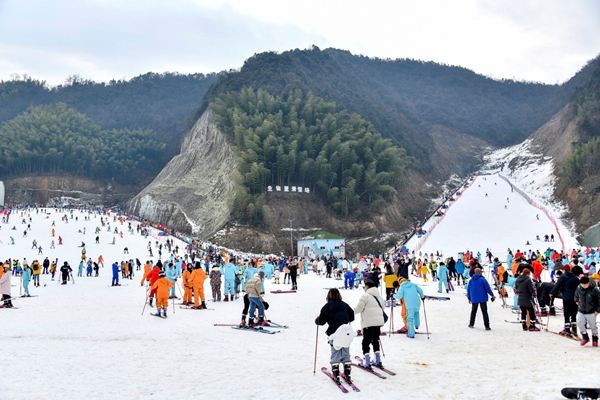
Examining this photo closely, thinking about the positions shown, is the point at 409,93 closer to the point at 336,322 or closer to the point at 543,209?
the point at 543,209

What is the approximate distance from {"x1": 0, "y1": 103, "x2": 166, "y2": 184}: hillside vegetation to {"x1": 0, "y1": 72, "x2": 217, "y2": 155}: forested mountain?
47.9ft

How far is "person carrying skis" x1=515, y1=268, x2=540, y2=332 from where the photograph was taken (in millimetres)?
10516

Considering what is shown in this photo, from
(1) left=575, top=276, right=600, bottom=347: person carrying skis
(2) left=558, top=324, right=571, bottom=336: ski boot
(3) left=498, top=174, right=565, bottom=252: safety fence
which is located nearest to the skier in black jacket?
(2) left=558, top=324, right=571, bottom=336: ski boot

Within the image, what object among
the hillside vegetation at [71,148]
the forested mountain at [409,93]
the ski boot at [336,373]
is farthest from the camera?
the hillside vegetation at [71,148]

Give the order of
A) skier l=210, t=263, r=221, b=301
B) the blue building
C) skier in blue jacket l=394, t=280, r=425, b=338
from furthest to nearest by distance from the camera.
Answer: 1. the blue building
2. skier l=210, t=263, r=221, b=301
3. skier in blue jacket l=394, t=280, r=425, b=338

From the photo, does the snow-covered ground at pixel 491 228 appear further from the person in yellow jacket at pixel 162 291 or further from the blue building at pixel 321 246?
the person in yellow jacket at pixel 162 291

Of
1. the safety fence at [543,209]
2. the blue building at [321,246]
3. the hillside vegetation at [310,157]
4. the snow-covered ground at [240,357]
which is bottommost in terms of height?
the snow-covered ground at [240,357]

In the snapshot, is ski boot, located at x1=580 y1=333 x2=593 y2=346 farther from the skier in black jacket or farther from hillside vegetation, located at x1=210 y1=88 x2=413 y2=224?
hillside vegetation, located at x1=210 y1=88 x2=413 y2=224

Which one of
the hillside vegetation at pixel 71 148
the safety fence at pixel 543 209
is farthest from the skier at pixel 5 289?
the hillside vegetation at pixel 71 148

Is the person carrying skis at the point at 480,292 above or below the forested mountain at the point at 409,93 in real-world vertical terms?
below

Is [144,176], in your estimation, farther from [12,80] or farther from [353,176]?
[12,80]

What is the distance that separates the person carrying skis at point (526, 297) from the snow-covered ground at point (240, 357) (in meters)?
0.34

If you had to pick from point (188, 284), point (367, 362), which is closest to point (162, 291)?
point (188, 284)

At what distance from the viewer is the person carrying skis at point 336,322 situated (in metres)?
6.65
